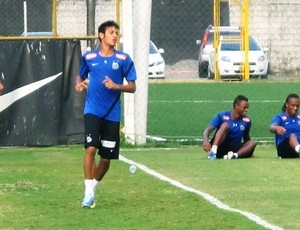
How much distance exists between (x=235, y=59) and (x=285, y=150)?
16055mm

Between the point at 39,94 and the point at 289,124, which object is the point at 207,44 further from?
the point at 289,124

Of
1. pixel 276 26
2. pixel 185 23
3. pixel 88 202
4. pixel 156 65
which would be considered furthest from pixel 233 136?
pixel 185 23

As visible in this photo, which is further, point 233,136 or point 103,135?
point 233,136

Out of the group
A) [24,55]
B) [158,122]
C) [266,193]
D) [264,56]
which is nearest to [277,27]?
[264,56]

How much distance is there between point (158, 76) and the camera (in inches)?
1375

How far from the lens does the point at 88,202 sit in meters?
11.0

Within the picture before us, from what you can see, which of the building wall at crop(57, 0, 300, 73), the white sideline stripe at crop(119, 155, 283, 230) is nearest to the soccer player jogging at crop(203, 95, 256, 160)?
the white sideline stripe at crop(119, 155, 283, 230)

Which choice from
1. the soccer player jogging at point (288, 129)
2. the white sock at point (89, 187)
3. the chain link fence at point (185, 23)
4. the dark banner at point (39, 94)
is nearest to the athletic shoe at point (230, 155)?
the soccer player jogging at point (288, 129)

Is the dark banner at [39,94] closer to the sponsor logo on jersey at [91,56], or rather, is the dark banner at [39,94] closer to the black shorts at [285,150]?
the black shorts at [285,150]

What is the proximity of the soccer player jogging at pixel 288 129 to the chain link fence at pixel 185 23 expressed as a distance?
654 inches

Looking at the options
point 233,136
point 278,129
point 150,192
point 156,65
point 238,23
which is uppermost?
point 238,23

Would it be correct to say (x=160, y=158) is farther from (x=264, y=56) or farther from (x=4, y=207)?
(x=264, y=56)

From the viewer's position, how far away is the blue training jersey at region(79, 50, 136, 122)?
11445 millimetres

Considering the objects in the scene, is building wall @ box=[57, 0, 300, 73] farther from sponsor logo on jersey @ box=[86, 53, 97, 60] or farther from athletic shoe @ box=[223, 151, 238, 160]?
sponsor logo on jersey @ box=[86, 53, 97, 60]
